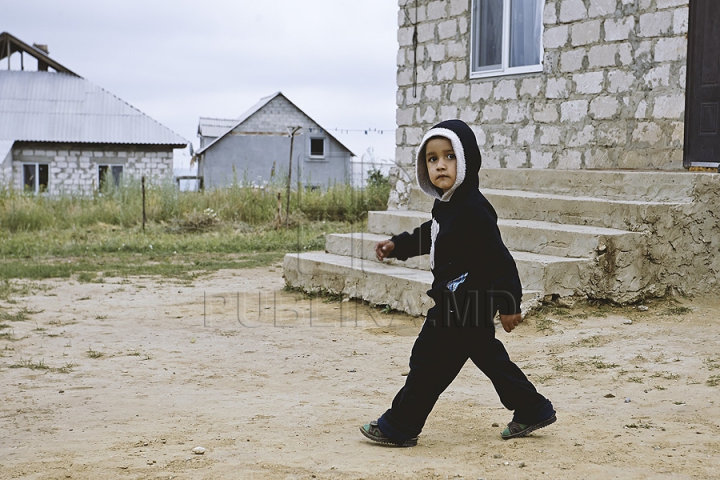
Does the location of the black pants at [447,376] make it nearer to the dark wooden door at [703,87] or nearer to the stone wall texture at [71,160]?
the dark wooden door at [703,87]

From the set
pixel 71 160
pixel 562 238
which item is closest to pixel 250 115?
pixel 71 160

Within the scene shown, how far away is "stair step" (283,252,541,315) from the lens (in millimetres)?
7047

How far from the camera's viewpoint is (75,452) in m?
3.53

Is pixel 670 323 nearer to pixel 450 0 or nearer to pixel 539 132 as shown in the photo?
pixel 539 132

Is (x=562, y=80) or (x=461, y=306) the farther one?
(x=562, y=80)

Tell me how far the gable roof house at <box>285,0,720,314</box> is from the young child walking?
114 inches

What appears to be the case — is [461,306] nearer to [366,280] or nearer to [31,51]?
[366,280]

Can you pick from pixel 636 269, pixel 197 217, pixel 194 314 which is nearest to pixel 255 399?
pixel 194 314

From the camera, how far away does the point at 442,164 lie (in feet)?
11.7

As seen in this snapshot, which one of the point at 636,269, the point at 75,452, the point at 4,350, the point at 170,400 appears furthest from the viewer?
the point at 636,269

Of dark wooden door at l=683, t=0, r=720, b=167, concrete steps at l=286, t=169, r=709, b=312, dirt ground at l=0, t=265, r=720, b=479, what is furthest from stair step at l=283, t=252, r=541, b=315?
dark wooden door at l=683, t=0, r=720, b=167

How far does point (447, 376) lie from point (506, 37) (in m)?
6.75

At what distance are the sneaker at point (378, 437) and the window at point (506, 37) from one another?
251 inches

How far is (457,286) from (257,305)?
189 inches
